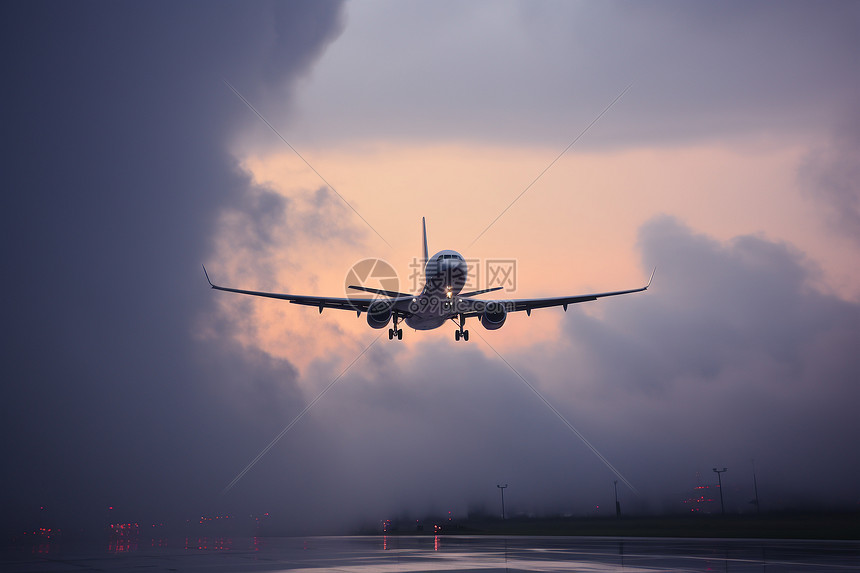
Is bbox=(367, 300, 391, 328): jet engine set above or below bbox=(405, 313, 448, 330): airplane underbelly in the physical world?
above

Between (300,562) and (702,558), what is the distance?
2500cm

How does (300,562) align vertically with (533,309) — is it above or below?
below

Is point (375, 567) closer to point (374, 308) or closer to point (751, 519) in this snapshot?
point (374, 308)

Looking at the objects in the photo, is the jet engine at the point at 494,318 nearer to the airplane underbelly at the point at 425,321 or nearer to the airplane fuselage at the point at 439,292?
the airplane fuselage at the point at 439,292

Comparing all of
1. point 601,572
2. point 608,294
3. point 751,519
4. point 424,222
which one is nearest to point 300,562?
point 601,572

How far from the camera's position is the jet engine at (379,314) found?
6088cm

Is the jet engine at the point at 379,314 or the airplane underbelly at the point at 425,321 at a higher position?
the jet engine at the point at 379,314

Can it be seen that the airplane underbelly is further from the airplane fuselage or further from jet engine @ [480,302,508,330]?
jet engine @ [480,302,508,330]

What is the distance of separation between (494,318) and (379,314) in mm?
11296

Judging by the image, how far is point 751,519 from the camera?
104m

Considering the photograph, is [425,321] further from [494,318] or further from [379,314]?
[494,318]

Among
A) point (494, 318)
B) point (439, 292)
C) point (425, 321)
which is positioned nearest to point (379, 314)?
point (425, 321)

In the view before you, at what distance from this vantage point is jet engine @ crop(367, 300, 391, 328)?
60.9 m

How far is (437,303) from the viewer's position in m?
57.4
